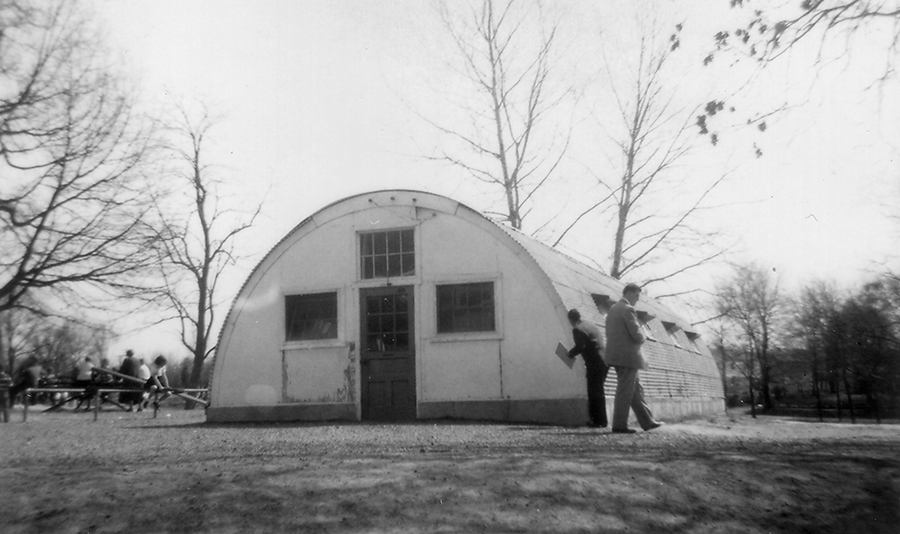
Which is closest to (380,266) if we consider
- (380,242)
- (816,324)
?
(380,242)

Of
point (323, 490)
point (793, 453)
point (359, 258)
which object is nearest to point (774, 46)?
point (793, 453)

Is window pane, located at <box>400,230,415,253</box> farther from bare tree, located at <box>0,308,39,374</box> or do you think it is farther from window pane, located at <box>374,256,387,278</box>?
bare tree, located at <box>0,308,39,374</box>

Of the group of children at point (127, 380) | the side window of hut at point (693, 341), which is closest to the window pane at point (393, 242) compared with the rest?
the group of children at point (127, 380)

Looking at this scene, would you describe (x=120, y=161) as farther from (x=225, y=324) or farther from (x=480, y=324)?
(x=480, y=324)

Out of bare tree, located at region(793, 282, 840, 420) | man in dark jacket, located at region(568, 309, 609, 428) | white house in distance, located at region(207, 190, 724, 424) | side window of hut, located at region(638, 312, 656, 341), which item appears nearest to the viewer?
man in dark jacket, located at region(568, 309, 609, 428)

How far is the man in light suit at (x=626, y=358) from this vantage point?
945 centimetres

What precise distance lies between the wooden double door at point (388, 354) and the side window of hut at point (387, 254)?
0.34 meters

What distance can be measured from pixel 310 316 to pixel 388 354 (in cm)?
174

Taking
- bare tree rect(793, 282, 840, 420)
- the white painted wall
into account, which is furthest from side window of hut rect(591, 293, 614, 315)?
bare tree rect(793, 282, 840, 420)

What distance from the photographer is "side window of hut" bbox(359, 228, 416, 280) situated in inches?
536

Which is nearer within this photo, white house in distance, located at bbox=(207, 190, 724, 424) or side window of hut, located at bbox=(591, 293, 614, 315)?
white house in distance, located at bbox=(207, 190, 724, 424)

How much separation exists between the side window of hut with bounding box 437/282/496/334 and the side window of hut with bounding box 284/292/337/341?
204 centimetres

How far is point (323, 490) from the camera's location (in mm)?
5383

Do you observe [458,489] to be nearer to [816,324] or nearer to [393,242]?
[393,242]
